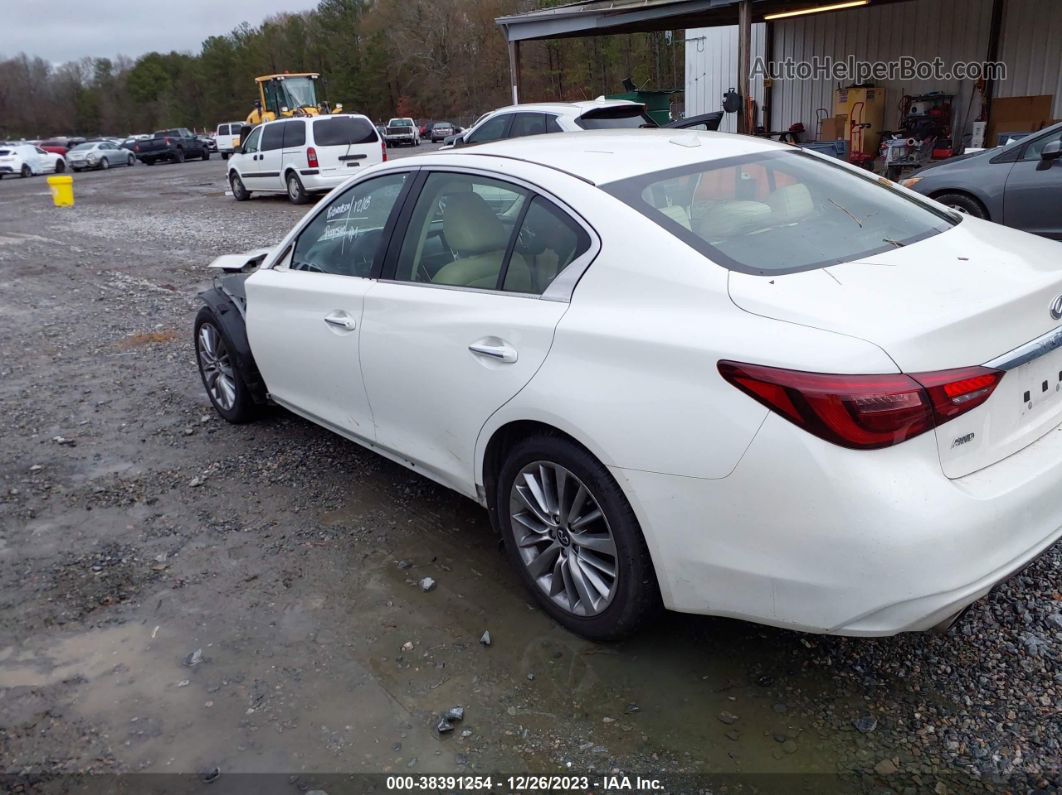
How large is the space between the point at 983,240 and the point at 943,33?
1486 centimetres

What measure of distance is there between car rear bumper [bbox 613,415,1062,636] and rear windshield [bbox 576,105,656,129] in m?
9.55

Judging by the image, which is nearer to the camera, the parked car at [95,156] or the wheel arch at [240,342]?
the wheel arch at [240,342]

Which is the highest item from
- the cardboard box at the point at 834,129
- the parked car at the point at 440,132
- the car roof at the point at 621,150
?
the car roof at the point at 621,150

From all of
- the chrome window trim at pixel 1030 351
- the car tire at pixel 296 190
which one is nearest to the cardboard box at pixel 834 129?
the car tire at pixel 296 190

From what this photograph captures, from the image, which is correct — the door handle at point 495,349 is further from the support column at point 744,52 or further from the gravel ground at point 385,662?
the support column at point 744,52

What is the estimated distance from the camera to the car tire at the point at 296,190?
17906mm

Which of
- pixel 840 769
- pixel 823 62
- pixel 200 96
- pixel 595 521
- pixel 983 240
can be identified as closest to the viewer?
pixel 840 769

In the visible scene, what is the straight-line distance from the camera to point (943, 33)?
1532 cm

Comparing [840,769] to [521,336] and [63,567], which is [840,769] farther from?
[63,567]

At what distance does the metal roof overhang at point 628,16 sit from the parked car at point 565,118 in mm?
2391

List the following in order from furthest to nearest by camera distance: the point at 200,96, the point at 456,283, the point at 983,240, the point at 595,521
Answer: the point at 200,96 → the point at 456,283 → the point at 983,240 → the point at 595,521

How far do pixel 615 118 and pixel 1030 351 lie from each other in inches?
394

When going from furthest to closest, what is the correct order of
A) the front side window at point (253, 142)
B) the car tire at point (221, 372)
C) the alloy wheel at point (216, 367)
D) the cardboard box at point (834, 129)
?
the front side window at point (253, 142) < the cardboard box at point (834, 129) < the alloy wheel at point (216, 367) < the car tire at point (221, 372)

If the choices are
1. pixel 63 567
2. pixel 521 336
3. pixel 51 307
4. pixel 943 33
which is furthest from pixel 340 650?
pixel 943 33
